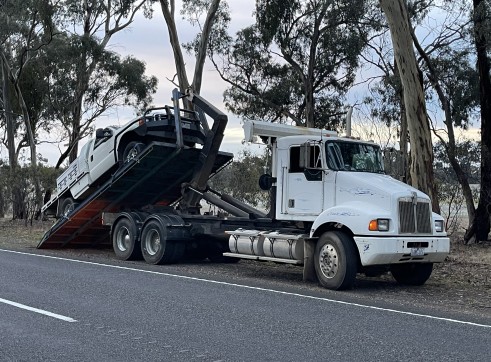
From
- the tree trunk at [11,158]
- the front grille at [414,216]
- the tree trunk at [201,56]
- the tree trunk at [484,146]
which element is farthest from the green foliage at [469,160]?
the tree trunk at [11,158]

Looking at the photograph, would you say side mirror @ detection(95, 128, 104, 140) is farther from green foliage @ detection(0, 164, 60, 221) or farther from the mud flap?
green foliage @ detection(0, 164, 60, 221)

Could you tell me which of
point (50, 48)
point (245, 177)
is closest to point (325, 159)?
point (245, 177)

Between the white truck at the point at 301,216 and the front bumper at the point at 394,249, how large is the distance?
0.6 inches

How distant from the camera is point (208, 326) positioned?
7496 millimetres

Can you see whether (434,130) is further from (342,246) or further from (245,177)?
(342,246)

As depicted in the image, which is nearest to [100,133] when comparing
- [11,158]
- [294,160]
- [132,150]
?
[132,150]

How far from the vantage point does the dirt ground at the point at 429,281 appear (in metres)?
10.1

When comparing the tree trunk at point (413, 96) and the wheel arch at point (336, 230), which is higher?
the tree trunk at point (413, 96)

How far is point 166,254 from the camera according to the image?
1430cm

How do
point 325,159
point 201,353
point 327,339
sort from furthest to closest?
point 325,159
point 327,339
point 201,353

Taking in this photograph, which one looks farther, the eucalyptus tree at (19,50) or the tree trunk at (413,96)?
the eucalyptus tree at (19,50)

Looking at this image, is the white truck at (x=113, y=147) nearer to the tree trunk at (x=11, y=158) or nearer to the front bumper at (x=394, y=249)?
the front bumper at (x=394, y=249)

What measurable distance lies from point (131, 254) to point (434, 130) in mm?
16770

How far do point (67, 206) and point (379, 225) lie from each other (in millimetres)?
8923
